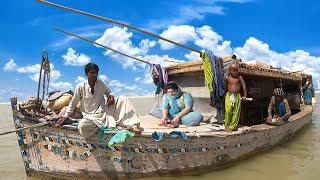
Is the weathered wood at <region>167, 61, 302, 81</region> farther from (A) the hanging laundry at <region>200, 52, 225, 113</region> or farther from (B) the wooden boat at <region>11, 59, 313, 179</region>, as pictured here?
(B) the wooden boat at <region>11, 59, 313, 179</region>

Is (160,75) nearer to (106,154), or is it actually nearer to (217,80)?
(217,80)

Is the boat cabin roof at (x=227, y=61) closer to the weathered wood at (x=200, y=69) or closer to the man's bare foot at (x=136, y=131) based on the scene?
the weathered wood at (x=200, y=69)

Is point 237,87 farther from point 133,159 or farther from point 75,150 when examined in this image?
point 75,150

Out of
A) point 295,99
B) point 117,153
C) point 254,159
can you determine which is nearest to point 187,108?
point 254,159

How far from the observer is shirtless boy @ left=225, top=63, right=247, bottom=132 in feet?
22.6

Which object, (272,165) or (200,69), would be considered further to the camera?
(200,69)

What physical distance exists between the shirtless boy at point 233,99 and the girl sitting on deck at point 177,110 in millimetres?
725

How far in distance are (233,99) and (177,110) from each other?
4.43ft

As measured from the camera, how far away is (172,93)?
779 centimetres

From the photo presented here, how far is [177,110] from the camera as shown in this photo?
25.1 feet

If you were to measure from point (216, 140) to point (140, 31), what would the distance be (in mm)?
2365

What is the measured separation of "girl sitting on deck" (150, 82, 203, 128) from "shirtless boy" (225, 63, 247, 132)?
725 millimetres

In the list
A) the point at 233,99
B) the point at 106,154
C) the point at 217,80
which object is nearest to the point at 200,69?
the point at 217,80

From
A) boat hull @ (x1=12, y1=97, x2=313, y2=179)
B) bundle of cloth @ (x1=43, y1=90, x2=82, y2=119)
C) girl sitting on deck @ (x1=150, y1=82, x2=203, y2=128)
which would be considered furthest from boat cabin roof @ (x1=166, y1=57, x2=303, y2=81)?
bundle of cloth @ (x1=43, y1=90, x2=82, y2=119)
